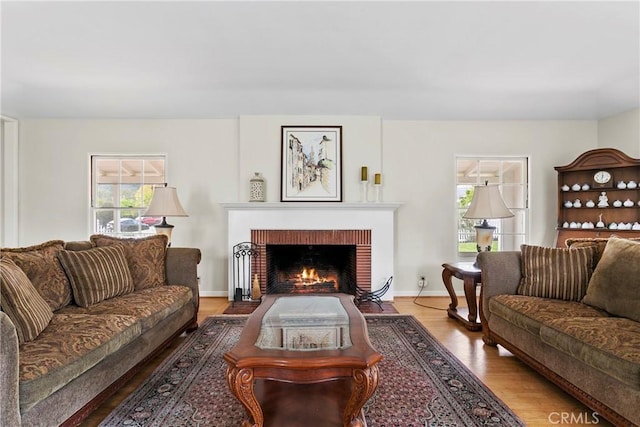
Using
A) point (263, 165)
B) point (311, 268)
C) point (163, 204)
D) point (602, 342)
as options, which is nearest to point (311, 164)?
point (263, 165)

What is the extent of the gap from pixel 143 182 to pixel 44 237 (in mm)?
1473

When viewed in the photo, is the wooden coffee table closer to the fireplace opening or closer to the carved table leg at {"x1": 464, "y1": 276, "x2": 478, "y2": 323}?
the carved table leg at {"x1": 464, "y1": 276, "x2": 478, "y2": 323}

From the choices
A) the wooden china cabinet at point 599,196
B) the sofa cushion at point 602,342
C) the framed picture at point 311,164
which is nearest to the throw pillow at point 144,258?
the framed picture at point 311,164

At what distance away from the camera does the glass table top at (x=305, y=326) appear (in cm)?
Answer: 170

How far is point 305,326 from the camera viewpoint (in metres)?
1.99

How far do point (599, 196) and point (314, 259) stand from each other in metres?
3.66

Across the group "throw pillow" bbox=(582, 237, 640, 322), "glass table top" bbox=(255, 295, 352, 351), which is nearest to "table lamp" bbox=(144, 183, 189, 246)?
"glass table top" bbox=(255, 295, 352, 351)

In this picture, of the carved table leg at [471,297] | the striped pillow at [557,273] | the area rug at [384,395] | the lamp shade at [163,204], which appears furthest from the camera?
the lamp shade at [163,204]

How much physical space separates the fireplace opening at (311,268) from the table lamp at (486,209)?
161 cm

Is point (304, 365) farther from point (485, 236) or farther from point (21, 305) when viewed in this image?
point (485, 236)

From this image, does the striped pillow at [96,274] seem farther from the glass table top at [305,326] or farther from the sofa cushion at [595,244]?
the sofa cushion at [595,244]

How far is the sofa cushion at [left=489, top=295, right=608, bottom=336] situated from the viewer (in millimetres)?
2158

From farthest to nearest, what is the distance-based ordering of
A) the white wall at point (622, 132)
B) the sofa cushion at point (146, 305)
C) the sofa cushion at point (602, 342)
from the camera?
1. the white wall at point (622, 132)
2. the sofa cushion at point (146, 305)
3. the sofa cushion at point (602, 342)

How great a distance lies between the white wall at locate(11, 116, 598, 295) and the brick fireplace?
20.2 inches
